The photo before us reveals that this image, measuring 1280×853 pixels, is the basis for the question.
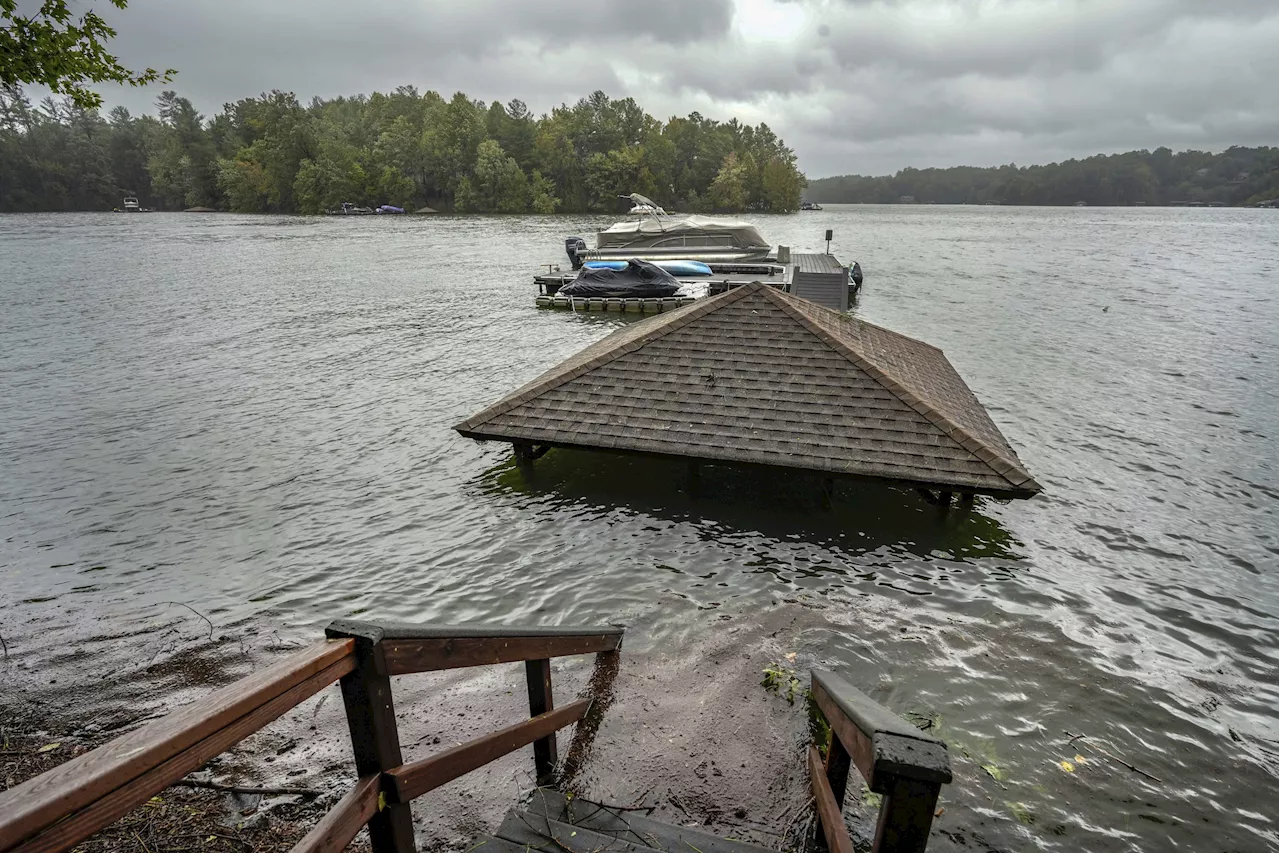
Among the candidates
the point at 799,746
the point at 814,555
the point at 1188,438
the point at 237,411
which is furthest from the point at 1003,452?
the point at 237,411

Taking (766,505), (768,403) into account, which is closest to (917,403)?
(768,403)

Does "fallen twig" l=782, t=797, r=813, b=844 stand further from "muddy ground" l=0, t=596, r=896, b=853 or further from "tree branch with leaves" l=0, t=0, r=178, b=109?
"tree branch with leaves" l=0, t=0, r=178, b=109

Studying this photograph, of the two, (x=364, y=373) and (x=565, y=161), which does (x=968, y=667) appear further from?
(x=565, y=161)

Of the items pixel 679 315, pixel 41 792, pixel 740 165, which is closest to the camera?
pixel 41 792

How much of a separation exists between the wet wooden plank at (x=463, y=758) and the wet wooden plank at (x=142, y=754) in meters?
0.84

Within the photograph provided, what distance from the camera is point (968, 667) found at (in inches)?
315

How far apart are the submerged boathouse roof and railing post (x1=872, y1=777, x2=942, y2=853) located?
792cm

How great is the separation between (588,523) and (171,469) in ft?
33.4

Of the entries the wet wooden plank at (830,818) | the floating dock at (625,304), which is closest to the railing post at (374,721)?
the wet wooden plank at (830,818)

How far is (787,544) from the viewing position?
35.0 feet

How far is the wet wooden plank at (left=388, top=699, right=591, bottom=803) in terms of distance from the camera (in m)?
2.85

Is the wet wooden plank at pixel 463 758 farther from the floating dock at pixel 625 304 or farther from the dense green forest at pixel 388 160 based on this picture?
the dense green forest at pixel 388 160

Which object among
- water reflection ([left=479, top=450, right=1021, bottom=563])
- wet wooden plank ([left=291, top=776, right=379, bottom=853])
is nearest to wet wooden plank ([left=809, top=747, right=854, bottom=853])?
wet wooden plank ([left=291, top=776, right=379, bottom=853])

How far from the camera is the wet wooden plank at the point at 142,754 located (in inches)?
54.5
